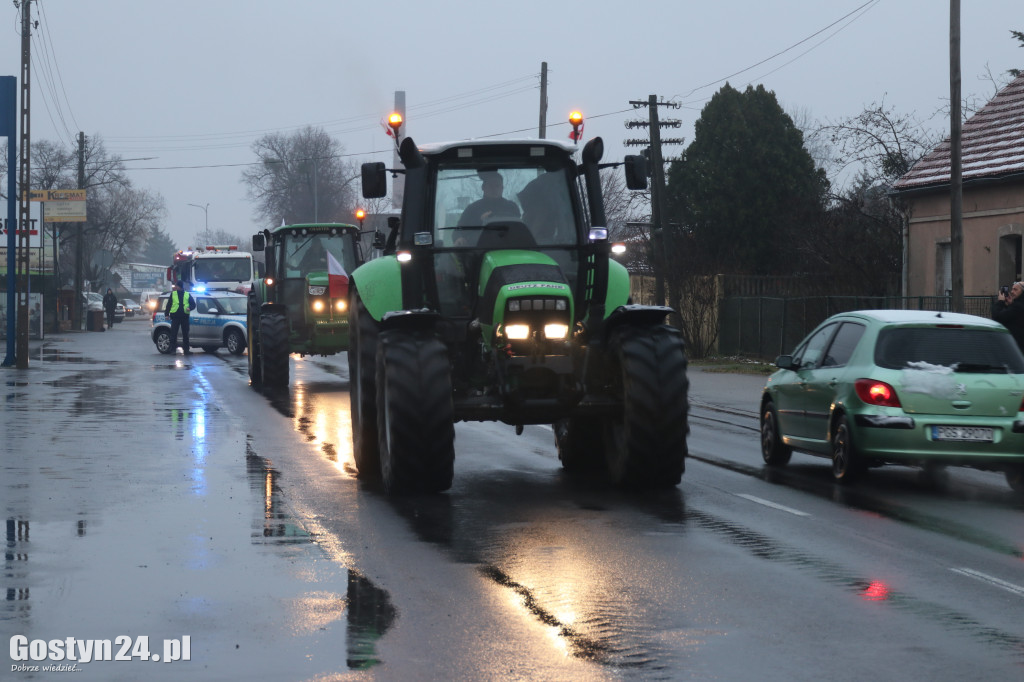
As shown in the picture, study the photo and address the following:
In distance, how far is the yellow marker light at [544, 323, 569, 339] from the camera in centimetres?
1142

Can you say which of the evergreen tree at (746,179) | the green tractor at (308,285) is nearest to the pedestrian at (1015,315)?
the green tractor at (308,285)

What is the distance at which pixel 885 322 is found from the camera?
500 inches

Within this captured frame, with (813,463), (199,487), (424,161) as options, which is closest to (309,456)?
(199,487)

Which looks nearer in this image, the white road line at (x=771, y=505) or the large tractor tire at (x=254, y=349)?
the white road line at (x=771, y=505)

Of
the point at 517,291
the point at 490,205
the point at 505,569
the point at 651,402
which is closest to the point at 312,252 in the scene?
the point at 490,205

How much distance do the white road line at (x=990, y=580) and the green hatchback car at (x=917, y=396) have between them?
3681 millimetres

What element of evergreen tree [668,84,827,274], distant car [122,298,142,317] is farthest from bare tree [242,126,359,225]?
evergreen tree [668,84,827,274]

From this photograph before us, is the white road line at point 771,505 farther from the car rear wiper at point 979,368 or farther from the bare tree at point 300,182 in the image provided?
the bare tree at point 300,182

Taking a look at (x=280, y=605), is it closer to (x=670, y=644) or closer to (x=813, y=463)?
(x=670, y=644)

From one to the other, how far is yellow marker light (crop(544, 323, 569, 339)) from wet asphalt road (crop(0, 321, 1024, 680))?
129 cm

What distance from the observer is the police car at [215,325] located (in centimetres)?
3903

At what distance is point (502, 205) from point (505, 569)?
4845 millimetres

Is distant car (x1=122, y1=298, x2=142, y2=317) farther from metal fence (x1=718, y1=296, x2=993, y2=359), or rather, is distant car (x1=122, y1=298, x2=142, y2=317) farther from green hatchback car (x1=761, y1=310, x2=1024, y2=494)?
green hatchback car (x1=761, y1=310, x2=1024, y2=494)

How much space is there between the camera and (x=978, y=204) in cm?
2947
